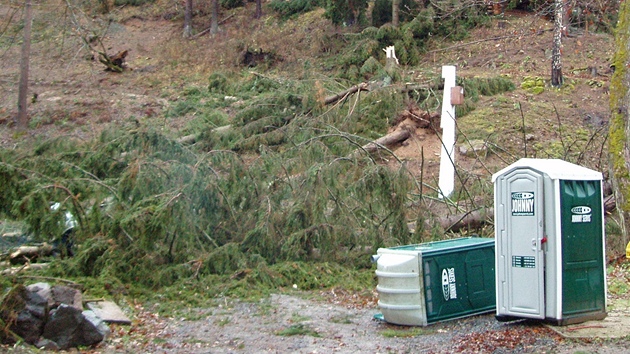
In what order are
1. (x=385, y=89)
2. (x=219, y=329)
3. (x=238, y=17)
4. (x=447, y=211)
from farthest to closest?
(x=238, y=17)
(x=385, y=89)
(x=447, y=211)
(x=219, y=329)

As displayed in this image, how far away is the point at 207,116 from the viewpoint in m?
16.6

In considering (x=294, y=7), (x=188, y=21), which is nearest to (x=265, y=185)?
(x=294, y=7)

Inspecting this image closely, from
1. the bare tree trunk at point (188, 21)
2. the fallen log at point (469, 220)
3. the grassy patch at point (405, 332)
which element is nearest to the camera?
the grassy patch at point (405, 332)

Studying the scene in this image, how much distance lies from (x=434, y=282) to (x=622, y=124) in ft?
13.6

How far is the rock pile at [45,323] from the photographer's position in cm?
624

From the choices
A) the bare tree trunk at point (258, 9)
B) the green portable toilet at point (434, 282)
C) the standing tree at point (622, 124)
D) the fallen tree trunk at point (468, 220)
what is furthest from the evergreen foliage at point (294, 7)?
the green portable toilet at point (434, 282)

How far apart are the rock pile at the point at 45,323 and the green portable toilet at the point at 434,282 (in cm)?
267

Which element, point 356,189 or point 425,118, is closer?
Result: point 356,189

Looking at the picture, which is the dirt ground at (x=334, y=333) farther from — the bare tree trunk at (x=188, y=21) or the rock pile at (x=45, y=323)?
the bare tree trunk at (x=188, y=21)

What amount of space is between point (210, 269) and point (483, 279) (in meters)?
3.33

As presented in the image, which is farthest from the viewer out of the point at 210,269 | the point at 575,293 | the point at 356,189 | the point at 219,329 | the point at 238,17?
the point at 238,17

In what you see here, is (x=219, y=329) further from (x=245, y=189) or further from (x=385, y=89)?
(x=385, y=89)

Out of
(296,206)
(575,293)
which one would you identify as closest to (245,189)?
(296,206)

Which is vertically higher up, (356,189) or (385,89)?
(385,89)
